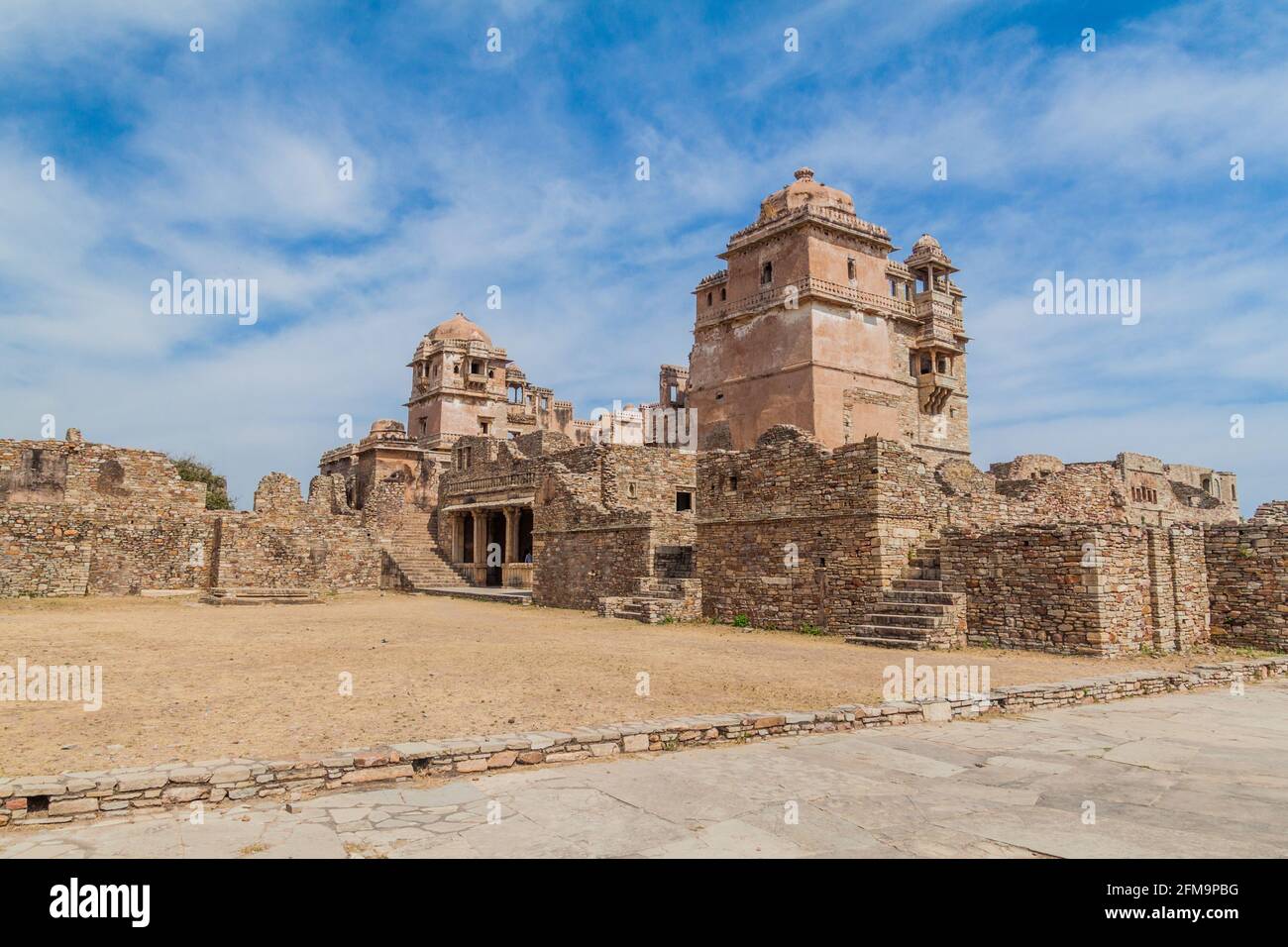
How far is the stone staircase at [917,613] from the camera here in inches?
515

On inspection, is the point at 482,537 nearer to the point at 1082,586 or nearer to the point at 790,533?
the point at 790,533

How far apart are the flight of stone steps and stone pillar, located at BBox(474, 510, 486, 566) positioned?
0.90 meters

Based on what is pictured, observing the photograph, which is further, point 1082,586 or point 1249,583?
point 1249,583

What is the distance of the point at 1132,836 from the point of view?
407 centimetres

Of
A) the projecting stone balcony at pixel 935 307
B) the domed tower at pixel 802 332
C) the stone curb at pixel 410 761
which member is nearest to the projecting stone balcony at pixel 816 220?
the domed tower at pixel 802 332

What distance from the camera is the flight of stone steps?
1200 inches

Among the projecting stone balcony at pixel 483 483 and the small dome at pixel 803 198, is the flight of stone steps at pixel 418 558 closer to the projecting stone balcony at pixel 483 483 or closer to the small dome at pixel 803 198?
the projecting stone balcony at pixel 483 483

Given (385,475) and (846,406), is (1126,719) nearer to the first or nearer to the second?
(846,406)

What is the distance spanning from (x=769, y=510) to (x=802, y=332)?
15.1 meters

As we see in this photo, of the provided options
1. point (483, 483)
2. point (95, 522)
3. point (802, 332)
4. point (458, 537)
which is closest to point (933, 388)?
point (802, 332)

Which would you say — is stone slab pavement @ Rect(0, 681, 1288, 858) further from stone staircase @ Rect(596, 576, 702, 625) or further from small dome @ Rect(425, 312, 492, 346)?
small dome @ Rect(425, 312, 492, 346)

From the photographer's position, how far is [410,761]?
520 centimetres

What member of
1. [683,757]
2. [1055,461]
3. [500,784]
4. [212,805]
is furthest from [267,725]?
[1055,461]

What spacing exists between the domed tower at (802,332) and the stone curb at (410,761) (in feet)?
75.4
